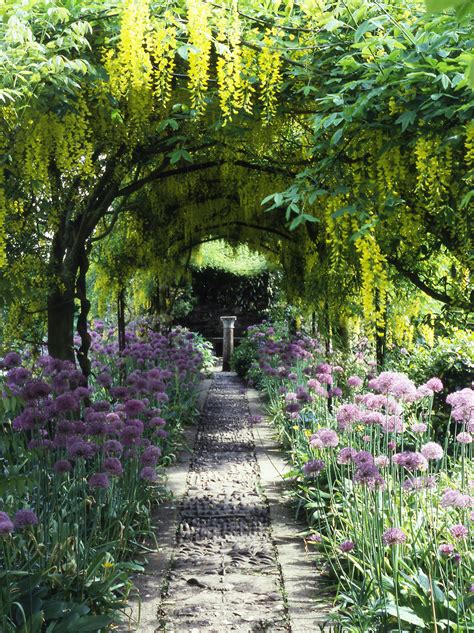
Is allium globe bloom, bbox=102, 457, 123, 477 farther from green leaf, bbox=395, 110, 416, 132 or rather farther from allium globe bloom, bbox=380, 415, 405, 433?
green leaf, bbox=395, 110, 416, 132

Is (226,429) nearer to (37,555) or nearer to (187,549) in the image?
(187,549)

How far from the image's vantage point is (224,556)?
3.38 m

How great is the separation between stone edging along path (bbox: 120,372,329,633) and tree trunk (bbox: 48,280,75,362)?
1.27 metres

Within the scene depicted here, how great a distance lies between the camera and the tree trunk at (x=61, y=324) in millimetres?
4648

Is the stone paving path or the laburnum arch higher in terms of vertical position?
the laburnum arch

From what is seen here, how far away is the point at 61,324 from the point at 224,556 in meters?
2.14

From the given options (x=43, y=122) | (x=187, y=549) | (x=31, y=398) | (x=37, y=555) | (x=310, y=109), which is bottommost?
(x=187, y=549)

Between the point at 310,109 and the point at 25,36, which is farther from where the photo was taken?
the point at 310,109

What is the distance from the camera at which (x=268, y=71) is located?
123 inches

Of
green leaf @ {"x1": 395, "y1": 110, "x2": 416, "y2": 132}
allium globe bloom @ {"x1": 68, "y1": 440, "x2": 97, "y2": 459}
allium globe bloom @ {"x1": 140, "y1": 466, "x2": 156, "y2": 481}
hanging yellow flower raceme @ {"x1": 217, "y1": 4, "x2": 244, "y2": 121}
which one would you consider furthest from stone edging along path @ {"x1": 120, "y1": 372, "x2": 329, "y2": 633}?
hanging yellow flower raceme @ {"x1": 217, "y1": 4, "x2": 244, "y2": 121}

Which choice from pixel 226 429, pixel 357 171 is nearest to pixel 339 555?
pixel 357 171

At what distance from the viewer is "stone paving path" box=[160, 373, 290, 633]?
8.78ft

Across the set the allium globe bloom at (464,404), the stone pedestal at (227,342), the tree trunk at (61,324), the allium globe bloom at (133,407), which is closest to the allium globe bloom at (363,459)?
the allium globe bloom at (464,404)

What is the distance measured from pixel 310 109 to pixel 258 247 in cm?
472
